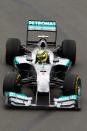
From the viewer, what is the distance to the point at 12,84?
19875mm

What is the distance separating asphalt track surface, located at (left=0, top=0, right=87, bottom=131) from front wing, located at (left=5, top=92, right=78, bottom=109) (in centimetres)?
20

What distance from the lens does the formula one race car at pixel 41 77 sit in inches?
766

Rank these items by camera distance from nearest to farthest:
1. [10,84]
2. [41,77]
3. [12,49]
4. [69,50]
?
[10,84] → [41,77] → [12,49] → [69,50]

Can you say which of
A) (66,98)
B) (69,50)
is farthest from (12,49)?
(66,98)

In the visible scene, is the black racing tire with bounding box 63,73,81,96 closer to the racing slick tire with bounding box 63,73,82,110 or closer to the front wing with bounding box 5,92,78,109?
the racing slick tire with bounding box 63,73,82,110

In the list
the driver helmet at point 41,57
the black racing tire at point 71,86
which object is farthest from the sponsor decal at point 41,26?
the black racing tire at point 71,86

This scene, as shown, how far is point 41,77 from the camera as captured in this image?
2017 centimetres

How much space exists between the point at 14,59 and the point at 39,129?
19.1 feet

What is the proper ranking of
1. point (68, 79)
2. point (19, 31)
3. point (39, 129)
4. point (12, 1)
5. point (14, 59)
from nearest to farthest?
point (39, 129)
point (68, 79)
point (14, 59)
point (19, 31)
point (12, 1)

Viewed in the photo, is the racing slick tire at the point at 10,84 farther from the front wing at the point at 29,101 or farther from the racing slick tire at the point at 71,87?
the racing slick tire at the point at 71,87

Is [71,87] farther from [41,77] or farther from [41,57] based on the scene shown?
[41,57]

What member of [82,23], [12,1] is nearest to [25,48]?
[82,23]

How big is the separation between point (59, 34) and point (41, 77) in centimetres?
910

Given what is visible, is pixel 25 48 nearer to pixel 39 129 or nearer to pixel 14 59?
pixel 14 59
